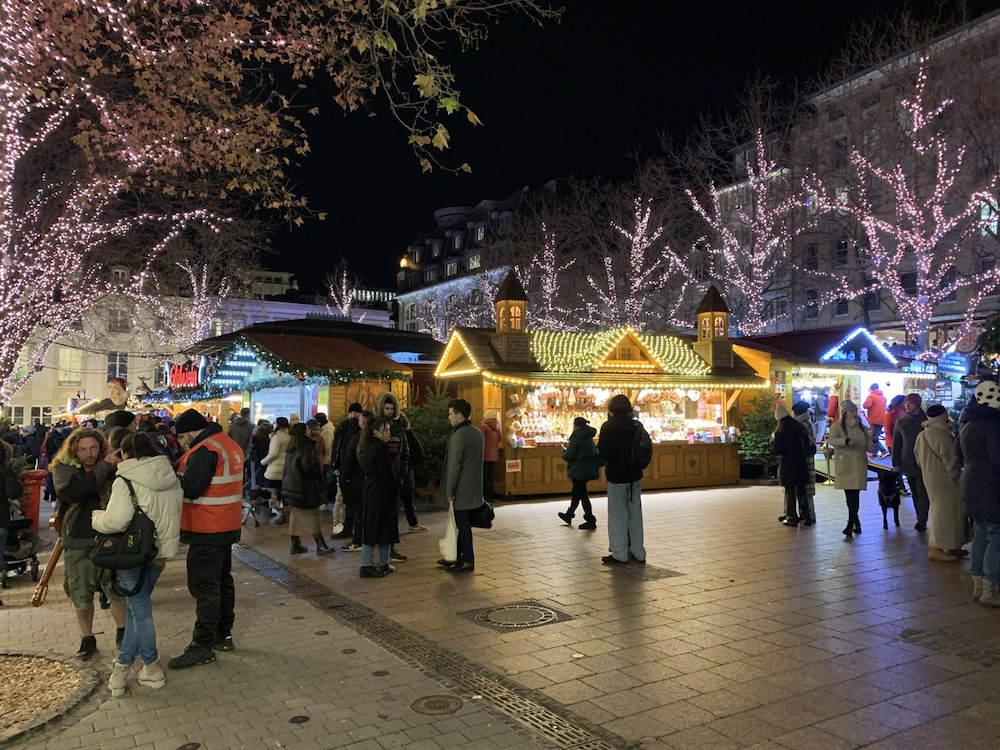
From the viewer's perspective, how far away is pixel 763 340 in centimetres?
1950

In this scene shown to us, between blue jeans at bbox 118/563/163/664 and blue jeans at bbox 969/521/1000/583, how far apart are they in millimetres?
6751

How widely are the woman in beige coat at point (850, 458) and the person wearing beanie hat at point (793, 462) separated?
542mm

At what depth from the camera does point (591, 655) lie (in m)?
5.27

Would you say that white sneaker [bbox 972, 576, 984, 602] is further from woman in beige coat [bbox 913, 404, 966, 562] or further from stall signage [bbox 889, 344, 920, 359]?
stall signage [bbox 889, 344, 920, 359]

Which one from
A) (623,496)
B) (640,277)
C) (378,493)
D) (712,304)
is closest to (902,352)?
(712,304)

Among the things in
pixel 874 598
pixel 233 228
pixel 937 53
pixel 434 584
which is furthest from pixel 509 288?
pixel 937 53

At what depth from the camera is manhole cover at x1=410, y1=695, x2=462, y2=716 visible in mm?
4320

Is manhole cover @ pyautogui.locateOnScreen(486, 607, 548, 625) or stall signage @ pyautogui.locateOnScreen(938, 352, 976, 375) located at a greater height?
stall signage @ pyautogui.locateOnScreen(938, 352, 976, 375)

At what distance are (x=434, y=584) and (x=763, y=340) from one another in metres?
14.6

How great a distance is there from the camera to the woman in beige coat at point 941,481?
304 inches

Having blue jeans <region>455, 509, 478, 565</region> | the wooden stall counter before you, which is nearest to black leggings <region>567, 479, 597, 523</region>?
the wooden stall counter

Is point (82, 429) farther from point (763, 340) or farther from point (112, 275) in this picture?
point (763, 340)

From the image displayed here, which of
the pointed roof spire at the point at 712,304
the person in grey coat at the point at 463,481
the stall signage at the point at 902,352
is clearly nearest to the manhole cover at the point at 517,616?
the person in grey coat at the point at 463,481

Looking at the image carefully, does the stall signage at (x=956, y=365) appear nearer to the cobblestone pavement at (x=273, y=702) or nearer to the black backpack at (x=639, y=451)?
the black backpack at (x=639, y=451)
